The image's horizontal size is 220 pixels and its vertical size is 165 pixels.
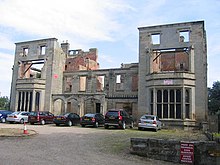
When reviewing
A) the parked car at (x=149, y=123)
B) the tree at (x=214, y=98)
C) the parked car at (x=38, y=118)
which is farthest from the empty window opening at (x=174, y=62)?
the parked car at (x=38, y=118)

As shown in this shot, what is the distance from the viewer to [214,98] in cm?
3931

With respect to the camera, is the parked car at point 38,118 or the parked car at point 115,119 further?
the parked car at point 38,118

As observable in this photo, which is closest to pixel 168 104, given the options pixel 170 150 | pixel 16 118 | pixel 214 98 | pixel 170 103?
pixel 170 103

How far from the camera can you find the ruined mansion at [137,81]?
74.3ft

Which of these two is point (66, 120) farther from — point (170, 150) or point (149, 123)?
point (170, 150)

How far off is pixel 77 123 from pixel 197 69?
1335cm

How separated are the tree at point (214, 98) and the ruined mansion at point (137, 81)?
972 cm

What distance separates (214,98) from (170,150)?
34.3 meters

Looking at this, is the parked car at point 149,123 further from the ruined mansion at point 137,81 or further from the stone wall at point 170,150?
the stone wall at point 170,150

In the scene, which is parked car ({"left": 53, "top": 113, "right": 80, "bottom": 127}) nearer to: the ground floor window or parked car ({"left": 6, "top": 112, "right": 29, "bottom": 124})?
parked car ({"left": 6, "top": 112, "right": 29, "bottom": 124})

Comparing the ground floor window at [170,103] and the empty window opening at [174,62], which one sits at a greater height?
the empty window opening at [174,62]

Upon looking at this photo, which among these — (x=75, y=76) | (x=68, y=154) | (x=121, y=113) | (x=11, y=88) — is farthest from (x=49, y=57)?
(x=68, y=154)

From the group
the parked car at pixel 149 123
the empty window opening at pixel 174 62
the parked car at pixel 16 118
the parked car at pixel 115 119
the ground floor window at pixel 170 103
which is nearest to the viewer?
the parked car at pixel 149 123

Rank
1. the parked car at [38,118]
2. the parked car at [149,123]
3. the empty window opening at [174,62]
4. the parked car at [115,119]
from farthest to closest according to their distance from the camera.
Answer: the empty window opening at [174,62]
the parked car at [38,118]
the parked car at [115,119]
the parked car at [149,123]
